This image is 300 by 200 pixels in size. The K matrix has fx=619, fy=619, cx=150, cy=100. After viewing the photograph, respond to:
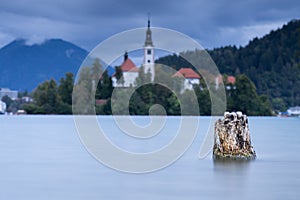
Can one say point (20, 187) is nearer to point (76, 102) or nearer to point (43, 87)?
point (76, 102)

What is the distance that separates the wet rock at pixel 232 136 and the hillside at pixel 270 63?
121244 mm

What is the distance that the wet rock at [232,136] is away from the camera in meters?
22.3

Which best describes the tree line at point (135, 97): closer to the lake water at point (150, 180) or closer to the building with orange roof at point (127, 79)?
the building with orange roof at point (127, 79)

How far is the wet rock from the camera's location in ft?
73.2

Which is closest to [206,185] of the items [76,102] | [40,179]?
[40,179]

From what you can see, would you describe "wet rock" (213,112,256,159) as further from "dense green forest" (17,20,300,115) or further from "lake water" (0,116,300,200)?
"dense green forest" (17,20,300,115)

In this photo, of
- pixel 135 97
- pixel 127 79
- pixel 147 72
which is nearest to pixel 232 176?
pixel 135 97

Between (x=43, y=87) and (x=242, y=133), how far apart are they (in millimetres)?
95046

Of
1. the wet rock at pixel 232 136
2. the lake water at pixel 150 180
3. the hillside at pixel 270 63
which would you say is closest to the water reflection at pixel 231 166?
the lake water at pixel 150 180

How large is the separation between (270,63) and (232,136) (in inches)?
5801

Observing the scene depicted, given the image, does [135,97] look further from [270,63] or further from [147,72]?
[270,63]

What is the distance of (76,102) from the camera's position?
103938 mm

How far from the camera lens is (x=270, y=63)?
166 m

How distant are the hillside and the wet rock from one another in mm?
121244
